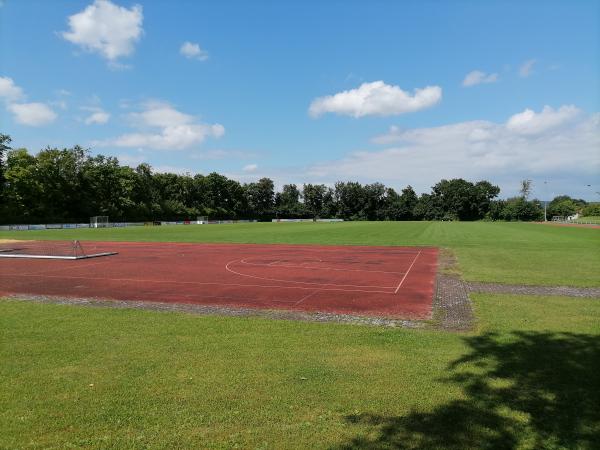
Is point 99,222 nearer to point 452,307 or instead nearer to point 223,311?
point 223,311

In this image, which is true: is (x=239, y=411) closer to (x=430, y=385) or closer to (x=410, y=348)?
(x=430, y=385)

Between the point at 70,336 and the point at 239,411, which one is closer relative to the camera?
the point at 239,411

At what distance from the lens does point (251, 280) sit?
16453 millimetres

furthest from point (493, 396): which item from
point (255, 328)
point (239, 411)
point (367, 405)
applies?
point (255, 328)

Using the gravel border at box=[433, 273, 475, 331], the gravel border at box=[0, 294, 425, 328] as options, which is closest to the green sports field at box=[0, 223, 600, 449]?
the gravel border at box=[433, 273, 475, 331]

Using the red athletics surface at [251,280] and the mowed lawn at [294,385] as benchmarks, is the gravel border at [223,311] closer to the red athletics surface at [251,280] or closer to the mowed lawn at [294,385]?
the red athletics surface at [251,280]

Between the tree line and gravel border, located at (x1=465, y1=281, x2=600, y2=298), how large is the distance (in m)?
70.5

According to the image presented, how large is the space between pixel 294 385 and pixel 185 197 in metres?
118

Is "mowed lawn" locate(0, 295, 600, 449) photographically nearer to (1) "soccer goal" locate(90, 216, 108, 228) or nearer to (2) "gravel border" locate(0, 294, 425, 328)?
(2) "gravel border" locate(0, 294, 425, 328)

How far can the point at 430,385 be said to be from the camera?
6.15m

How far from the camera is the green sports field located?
4.82 meters

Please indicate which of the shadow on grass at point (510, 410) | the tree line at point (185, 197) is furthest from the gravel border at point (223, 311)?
the tree line at point (185, 197)

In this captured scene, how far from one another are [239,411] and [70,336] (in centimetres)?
489

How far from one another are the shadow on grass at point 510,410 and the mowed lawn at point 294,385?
0.07ft
